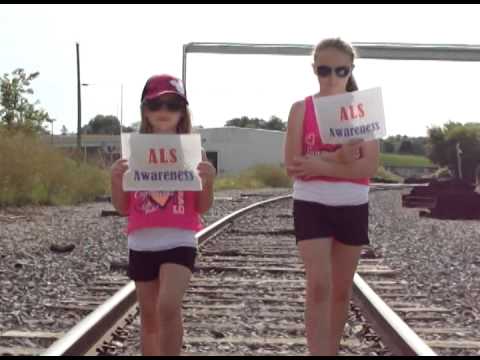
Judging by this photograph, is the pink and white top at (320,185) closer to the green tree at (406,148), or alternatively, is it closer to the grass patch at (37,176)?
the grass patch at (37,176)

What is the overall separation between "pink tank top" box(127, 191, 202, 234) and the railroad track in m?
1.02

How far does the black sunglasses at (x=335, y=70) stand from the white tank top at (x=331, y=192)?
516 mm

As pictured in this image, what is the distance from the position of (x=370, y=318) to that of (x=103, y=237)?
252 inches

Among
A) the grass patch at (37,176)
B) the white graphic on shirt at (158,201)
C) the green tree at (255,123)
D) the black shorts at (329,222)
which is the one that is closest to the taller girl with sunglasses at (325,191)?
the black shorts at (329,222)

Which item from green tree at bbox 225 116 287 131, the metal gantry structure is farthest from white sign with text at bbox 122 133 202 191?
green tree at bbox 225 116 287 131

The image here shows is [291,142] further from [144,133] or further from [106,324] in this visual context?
[106,324]

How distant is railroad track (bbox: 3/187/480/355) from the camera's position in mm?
4770

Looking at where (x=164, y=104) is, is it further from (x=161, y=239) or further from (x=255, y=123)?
(x=255, y=123)

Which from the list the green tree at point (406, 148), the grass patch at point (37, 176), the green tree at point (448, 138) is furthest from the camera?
the green tree at point (406, 148)

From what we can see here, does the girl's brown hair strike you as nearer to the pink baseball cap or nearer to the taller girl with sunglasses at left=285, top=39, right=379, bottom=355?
the taller girl with sunglasses at left=285, top=39, right=379, bottom=355

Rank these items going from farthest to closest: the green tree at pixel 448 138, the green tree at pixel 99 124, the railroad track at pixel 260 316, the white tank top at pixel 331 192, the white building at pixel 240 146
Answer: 1. the green tree at pixel 99 124
2. the green tree at pixel 448 138
3. the white building at pixel 240 146
4. the railroad track at pixel 260 316
5. the white tank top at pixel 331 192

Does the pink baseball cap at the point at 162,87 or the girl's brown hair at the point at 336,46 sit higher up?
the girl's brown hair at the point at 336,46

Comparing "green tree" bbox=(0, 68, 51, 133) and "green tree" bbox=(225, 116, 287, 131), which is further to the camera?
"green tree" bbox=(225, 116, 287, 131)

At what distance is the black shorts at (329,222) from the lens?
148 inches
